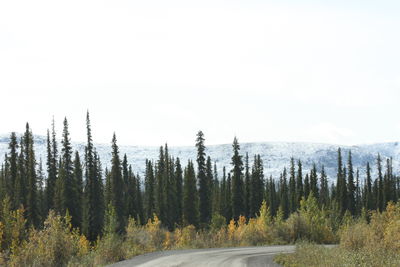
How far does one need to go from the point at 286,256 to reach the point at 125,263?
6315 millimetres

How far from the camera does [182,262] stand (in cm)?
1864

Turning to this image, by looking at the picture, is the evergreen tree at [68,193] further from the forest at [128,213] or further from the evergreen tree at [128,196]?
the evergreen tree at [128,196]

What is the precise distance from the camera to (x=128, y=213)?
281 feet

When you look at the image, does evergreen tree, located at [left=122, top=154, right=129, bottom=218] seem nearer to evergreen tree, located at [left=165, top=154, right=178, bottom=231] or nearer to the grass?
evergreen tree, located at [left=165, top=154, right=178, bottom=231]

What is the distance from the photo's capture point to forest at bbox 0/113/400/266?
2202 cm

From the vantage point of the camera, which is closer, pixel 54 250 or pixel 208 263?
pixel 208 263

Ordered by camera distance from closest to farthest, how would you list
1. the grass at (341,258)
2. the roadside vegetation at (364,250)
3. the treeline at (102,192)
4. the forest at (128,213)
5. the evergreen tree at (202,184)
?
the grass at (341,258) < the roadside vegetation at (364,250) < the forest at (128,213) < the treeline at (102,192) < the evergreen tree at (202,184)

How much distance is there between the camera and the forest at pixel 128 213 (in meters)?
22.0

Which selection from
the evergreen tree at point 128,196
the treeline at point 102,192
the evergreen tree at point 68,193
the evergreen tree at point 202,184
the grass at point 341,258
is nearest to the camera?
the grass at point 341,258

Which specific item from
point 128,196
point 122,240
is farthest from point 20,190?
point 122,240

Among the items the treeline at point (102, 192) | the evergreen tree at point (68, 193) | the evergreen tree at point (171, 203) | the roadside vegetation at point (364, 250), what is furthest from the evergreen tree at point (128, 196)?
the roadside vegetation at point (364, 250)

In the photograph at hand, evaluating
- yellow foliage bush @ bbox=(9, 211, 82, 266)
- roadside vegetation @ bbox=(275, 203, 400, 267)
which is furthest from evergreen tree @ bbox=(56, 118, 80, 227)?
roadside vegetation @ bbox=(275, 203, 400, 267)

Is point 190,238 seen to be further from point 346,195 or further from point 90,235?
point 346,195

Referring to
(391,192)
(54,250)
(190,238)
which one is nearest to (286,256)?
(54,250)
